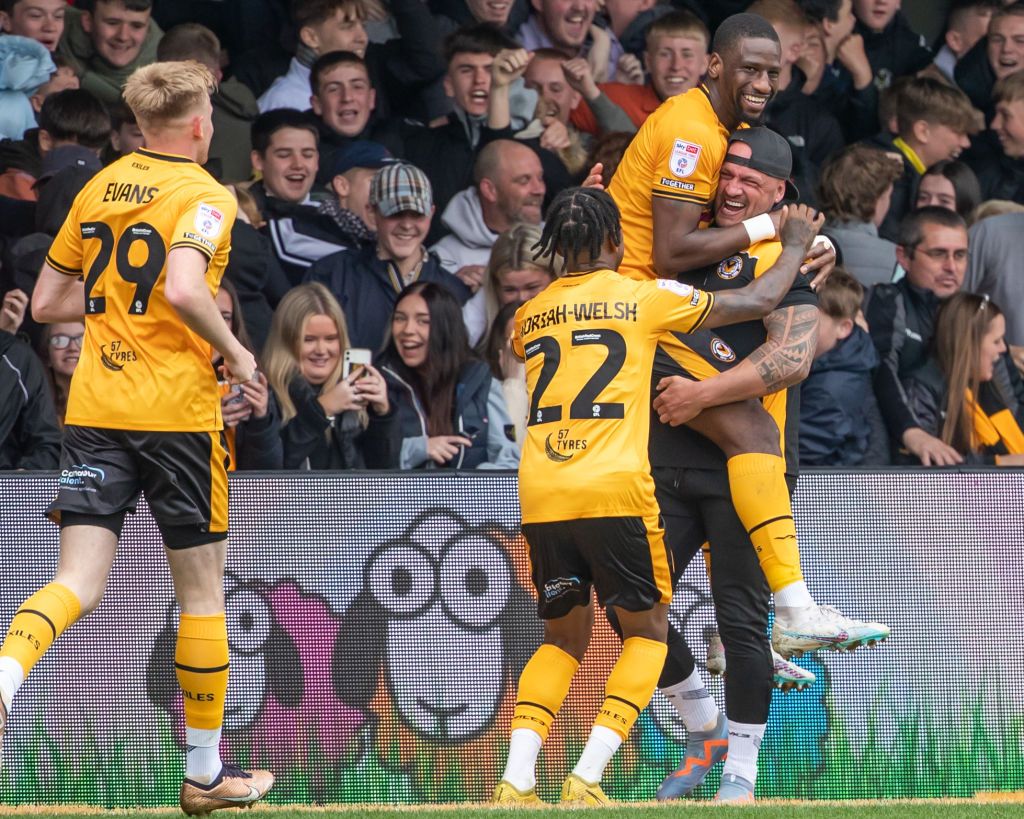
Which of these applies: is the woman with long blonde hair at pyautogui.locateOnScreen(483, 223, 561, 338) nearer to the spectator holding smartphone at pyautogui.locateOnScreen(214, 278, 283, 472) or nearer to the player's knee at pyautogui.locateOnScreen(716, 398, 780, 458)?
the spectator holding smartphone at pyautogui.locateOnScreen(214, 278, 283, 472)

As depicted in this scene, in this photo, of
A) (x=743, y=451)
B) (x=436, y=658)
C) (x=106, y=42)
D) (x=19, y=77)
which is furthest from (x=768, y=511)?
(x=106, y=42)

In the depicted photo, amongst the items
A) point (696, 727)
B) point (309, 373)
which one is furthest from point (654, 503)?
point (309, 373)

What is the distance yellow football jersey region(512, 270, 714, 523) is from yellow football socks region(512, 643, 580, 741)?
0.50m

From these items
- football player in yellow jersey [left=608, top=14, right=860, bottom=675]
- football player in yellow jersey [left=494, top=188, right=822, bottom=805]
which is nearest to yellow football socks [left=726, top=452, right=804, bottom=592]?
football player in yellow jersey [left=608, top=14, right=860, bottom=675]

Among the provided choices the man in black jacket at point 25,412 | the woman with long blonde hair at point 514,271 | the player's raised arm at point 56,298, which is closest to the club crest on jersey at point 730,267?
the player's raised arm at point 56,298

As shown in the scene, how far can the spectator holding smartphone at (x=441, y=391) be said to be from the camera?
774cm

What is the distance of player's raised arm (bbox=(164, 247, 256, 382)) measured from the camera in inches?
203

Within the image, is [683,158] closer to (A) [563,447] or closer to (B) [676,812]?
(A) [563,447]

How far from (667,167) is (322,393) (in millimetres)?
2364

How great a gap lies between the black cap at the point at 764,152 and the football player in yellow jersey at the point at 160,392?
1820 mm

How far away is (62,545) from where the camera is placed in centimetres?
535

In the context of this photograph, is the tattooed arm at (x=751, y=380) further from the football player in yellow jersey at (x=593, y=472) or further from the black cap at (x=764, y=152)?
the black cap at (x=764, y=152)

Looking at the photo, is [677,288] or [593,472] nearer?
[593,472]

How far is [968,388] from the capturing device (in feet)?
28.0
